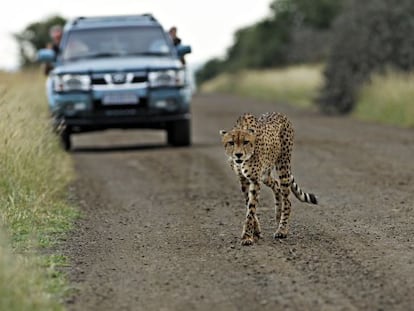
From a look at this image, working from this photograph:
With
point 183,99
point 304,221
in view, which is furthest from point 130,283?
point 183,99

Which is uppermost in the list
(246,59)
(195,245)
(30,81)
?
(195,245)

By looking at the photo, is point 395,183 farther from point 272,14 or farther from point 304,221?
point 272,14

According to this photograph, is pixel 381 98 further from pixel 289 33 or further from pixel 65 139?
pixel 289 33

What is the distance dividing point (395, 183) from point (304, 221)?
2618 mm

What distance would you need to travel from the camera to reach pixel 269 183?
8.78 m

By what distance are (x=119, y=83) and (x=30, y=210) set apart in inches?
255

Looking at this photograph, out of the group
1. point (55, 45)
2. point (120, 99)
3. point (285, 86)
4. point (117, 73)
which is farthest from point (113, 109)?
point (285, 86)

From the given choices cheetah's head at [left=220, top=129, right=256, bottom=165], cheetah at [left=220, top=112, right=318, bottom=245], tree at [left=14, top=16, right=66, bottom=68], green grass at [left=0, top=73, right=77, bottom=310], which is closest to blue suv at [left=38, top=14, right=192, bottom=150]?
green grass at [left=0, top=73, right=77, bottom=310]

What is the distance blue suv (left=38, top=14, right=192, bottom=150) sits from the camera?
16344 millimetres

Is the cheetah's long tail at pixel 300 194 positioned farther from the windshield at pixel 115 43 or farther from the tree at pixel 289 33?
the tree at pixel 289 33

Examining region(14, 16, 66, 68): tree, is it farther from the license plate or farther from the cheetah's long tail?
the cheetah's long tail

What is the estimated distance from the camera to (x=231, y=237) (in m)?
8.79

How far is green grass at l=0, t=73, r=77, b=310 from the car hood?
1401 mm

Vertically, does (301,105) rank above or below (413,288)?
below
